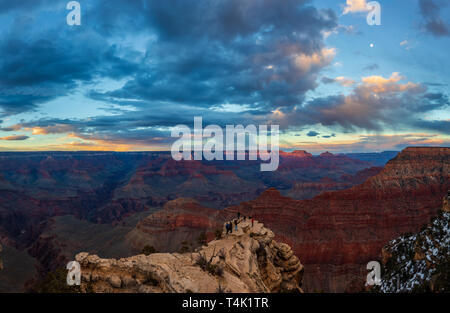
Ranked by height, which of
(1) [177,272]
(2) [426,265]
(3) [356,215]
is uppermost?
(1) [177,272]

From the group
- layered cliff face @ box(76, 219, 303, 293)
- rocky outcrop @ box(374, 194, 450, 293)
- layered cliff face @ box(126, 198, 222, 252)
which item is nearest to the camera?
layered cliff face @ box(76, 219, 303, 293)

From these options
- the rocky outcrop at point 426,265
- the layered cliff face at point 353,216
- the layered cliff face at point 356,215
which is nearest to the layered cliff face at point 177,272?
the rocky outcrop at point 426,265

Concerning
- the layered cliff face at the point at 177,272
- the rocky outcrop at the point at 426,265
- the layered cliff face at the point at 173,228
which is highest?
the layered cliff face at the point at 177,272

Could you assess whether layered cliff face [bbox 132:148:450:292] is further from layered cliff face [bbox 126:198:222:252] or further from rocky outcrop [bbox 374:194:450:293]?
rocky outcrop [bbox 374:194:450:293]

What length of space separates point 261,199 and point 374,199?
4570 cm

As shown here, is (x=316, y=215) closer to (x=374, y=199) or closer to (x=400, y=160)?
(x=374, y=199)

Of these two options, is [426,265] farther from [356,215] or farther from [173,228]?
[173,228]

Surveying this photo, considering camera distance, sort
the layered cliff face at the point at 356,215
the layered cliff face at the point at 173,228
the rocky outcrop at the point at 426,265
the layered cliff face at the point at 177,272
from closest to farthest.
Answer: the layered cliff face at the point at 177,272
the rocky outcrop at the point at 426,265
the layered cliff face at the point at 356,215
the layered cliff face at the point at 173,228

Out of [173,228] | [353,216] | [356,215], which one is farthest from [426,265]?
[173,228]

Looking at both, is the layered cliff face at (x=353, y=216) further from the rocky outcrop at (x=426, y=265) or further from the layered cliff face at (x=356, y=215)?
the rocky outcrop at (x=426, y=265)

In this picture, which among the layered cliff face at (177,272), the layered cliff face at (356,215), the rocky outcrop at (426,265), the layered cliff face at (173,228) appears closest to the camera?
the layered cliff face at (177,272)

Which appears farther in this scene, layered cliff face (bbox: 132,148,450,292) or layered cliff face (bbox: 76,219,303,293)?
layered cliff face (bbox: 132,148,450,292)

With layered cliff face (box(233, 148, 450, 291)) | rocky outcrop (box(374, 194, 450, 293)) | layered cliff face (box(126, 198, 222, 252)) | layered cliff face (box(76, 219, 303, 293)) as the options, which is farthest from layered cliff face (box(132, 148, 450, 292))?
layered cliff face (box(76, 219, 303, 293))

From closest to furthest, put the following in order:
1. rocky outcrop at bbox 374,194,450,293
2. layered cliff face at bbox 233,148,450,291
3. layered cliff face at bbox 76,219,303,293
Result: layered cliff face at bbox 76,219,303,293 < rocky outcrop at bbox 374,194,450,293 < layered cliff face at bbox 233,148,450,291
